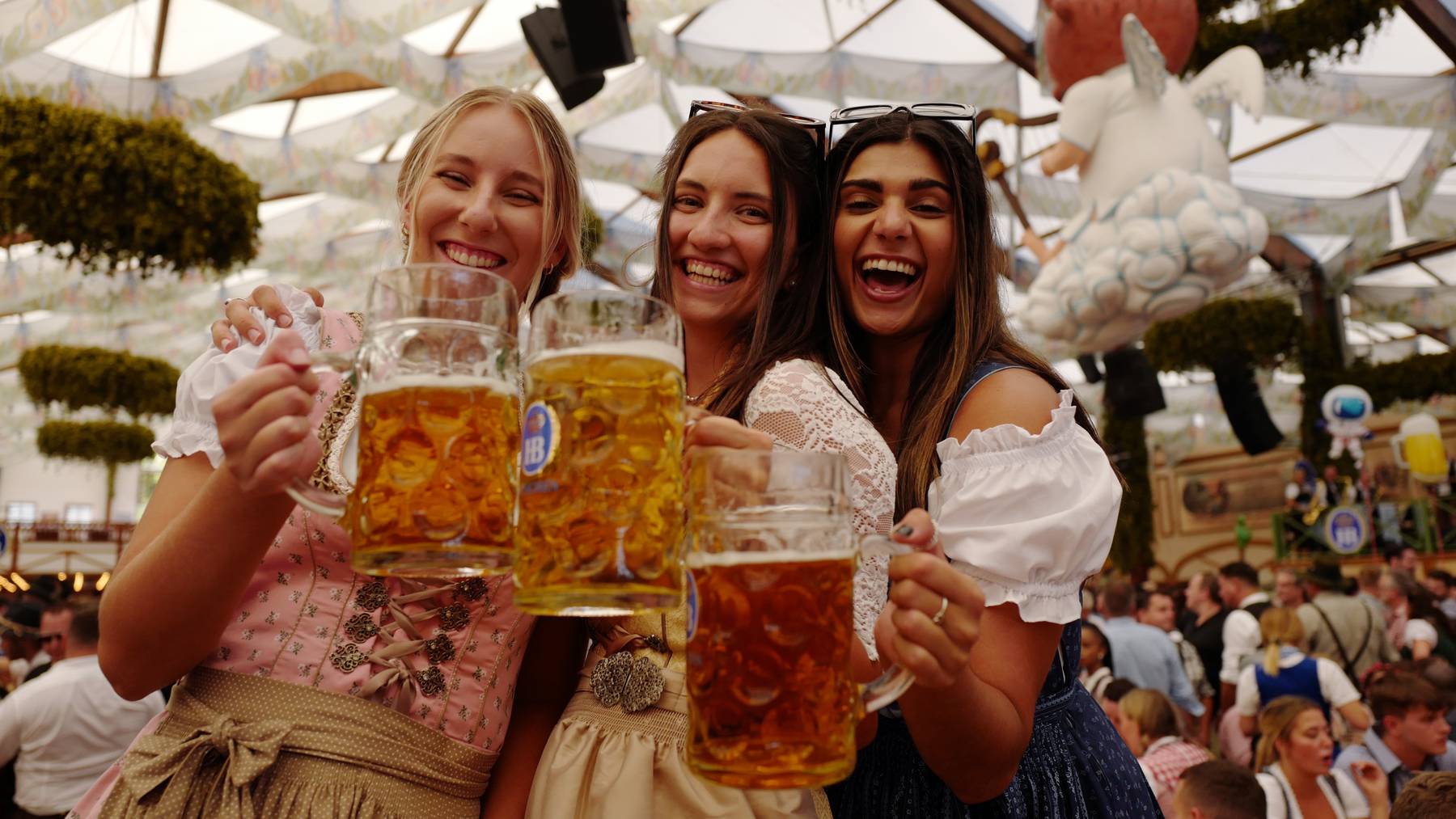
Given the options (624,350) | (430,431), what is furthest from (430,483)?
(624,350)

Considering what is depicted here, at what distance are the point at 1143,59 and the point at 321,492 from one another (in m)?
4.26

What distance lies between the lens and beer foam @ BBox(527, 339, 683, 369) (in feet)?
2.13

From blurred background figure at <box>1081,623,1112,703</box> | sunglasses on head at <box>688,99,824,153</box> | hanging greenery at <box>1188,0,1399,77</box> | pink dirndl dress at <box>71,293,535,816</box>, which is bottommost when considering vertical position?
blurred background figure at <box>1081,623,1112,703</box>

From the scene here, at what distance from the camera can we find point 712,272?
1327mm

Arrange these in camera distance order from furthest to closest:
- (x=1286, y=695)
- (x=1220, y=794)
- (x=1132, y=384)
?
(x=1132, y=384) < (x=1286, y=695) < (x=1220, y=794)

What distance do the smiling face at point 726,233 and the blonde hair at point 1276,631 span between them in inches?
120

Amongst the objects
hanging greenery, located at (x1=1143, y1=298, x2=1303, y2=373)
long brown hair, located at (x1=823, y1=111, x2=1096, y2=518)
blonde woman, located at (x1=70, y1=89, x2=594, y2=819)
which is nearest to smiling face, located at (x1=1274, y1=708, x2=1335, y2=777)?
long brown hair, located at (x1=823, y1=111, x2=1096, y2=518)

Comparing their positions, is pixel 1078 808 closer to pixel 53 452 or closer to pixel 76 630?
pixel 76 630

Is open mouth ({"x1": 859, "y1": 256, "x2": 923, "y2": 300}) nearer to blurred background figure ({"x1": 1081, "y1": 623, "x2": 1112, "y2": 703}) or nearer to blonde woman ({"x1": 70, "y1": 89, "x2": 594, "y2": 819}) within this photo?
blonde woman ({"x1": 70, "y1": 89, "x2": 594, "y2": 819})

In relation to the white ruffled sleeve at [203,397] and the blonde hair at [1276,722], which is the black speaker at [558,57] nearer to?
the blonde hair at [1276,722]

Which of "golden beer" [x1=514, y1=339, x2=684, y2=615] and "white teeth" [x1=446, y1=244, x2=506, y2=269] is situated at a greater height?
"white teeth" [x1=446, y1=244, x2=506, y2=269]

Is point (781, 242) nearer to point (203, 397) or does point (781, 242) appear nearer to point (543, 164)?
point (543, 164)

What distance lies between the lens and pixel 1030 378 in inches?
43.6

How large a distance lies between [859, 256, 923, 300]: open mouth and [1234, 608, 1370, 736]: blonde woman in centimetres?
273
